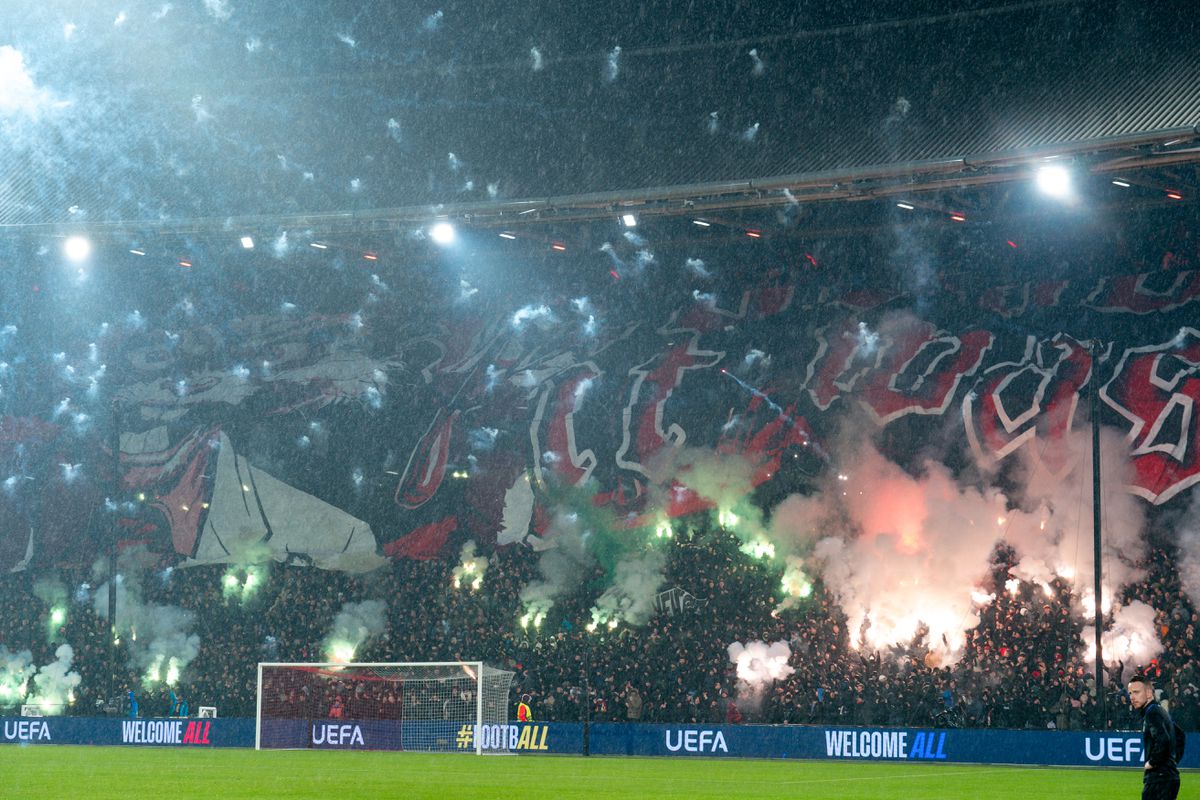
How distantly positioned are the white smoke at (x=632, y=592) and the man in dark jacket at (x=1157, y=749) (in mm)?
26726

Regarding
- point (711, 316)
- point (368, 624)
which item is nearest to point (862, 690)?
point (711, 316)

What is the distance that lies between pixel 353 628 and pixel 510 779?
1962cm

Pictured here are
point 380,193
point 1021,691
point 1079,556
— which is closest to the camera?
point 1021,691

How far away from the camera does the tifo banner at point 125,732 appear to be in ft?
117

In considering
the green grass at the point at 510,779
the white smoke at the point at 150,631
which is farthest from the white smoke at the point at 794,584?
the white smoke at the point at 150,631

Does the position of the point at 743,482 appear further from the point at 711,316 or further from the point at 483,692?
the point at 483,692

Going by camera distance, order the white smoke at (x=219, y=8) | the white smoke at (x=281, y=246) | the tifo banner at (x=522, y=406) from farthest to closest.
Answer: the white smoke at (x=219, y=8) < the white smoke at (x=281, y=246) < the tifo banner at (x=522, y=406)

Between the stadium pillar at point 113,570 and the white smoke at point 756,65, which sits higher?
the white smoke at point 756,65

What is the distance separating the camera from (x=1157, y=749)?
37.8ft

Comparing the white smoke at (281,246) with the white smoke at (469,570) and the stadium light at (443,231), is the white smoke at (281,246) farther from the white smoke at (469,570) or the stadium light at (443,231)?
the white smoke at (469,570)

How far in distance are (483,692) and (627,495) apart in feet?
26.6

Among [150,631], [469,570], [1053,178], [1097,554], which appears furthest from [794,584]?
[150,631]

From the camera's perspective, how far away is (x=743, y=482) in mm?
38969

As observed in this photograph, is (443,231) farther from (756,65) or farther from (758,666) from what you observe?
(758,666)
